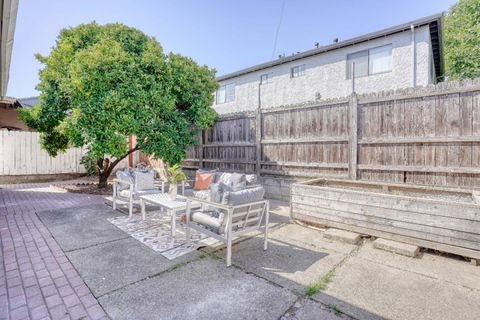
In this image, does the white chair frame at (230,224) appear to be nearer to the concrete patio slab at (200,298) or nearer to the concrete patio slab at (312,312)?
the concrete patio slab at (200,298)

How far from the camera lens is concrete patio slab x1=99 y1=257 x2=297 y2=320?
246cm

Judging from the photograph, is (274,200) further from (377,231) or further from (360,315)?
(360,315)

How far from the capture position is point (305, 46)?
1469 centimetres

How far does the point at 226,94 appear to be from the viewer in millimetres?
16625

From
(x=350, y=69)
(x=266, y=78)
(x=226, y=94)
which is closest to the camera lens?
(x=350, y=69)

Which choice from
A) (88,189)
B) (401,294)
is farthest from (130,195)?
(401,294)

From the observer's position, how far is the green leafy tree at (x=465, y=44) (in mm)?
12703

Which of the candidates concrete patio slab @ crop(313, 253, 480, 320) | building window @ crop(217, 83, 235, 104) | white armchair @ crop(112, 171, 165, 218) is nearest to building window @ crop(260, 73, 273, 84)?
building window @ crop(217, 83, 235, 104)

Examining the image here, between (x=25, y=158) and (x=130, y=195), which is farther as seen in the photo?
(x=25, y=158)

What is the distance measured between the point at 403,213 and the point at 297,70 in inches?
428

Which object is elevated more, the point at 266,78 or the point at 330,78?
the point at 266,78

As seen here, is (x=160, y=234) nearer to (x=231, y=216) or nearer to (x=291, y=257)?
(x=231, y=216)

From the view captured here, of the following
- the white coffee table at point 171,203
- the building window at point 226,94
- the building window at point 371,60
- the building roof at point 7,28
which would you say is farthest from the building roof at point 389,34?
the building roof at point 7,28

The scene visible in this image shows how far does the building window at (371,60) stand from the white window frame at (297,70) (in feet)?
7.64
